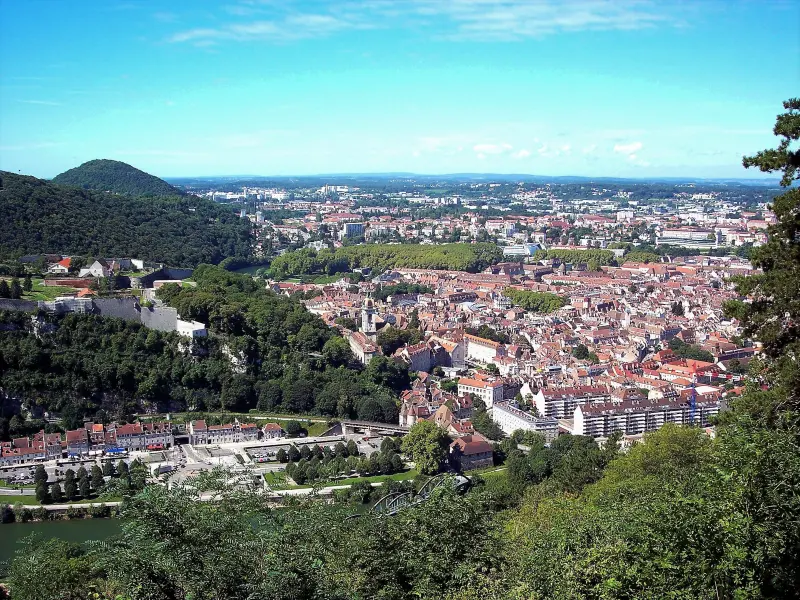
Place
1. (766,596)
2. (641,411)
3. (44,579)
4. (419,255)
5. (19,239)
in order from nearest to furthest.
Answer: (766,596) < (44,579) < (641,411) < (19,239) < (419,255)

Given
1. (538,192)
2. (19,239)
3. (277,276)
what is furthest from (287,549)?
(538,192)

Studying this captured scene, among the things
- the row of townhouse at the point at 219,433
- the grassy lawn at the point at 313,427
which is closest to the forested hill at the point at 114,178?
the grassy lawn at the point at 313,427

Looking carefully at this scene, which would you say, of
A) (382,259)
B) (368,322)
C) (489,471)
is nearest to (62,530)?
(489,471)

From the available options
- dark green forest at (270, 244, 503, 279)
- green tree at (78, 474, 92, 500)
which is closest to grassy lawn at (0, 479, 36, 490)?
green tree at (78, 474, 92, 500)

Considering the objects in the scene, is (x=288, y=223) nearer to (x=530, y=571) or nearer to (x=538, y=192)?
(x=538, y=192)

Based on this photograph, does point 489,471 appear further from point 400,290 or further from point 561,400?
point 400,290

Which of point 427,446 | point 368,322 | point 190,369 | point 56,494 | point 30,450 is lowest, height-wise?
point 56,494

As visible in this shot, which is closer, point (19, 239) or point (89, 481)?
point (89, 481)
